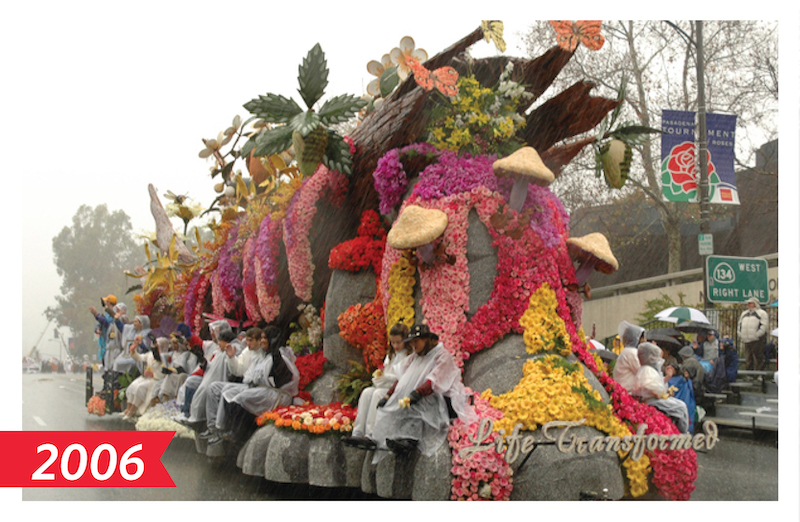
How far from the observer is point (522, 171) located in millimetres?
6789

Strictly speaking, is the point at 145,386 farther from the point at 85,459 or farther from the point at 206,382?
the point at 85,459

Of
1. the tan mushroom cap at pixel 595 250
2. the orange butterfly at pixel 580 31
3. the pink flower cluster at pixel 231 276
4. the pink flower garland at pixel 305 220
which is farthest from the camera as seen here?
the pink flower cluster at pixel 231 276

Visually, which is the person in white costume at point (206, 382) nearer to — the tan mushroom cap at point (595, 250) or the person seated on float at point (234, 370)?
the person seated on float at point (234, 370)

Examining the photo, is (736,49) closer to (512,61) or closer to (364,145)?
(512,61)

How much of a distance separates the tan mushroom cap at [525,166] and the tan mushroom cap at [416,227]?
73 cm

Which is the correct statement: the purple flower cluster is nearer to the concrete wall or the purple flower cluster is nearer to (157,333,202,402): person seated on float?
the concrete wall

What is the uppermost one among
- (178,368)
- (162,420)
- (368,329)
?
(368,329)

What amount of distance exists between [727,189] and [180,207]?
9.14 metres

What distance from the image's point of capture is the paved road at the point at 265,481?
21.1 feet

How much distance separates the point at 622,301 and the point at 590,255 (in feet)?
16.0

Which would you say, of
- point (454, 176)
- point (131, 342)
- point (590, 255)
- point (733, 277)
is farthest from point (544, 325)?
point (131, 342)

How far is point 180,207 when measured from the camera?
1366 centimetres

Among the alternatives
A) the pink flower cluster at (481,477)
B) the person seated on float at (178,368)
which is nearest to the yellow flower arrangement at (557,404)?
the pink flower cluster at (481,477)

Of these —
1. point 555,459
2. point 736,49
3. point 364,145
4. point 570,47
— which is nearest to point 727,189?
point 736,49
